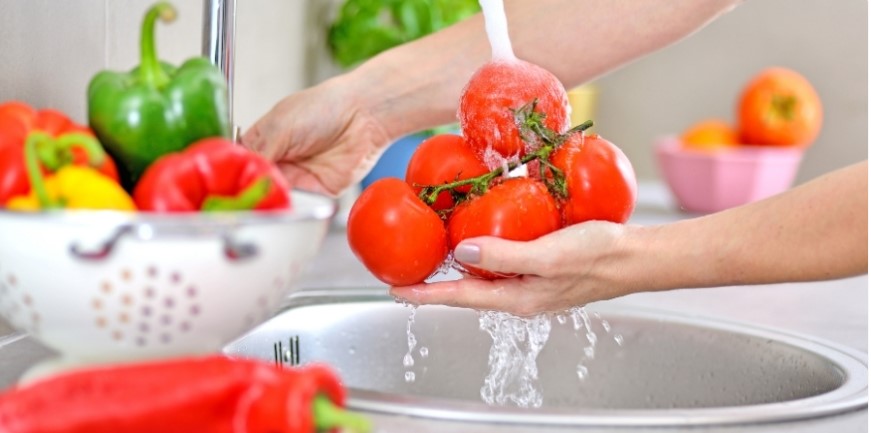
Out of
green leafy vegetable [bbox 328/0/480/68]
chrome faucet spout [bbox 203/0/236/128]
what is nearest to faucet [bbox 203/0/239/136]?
chrome faucet spout [bbox 203/0/236/128]

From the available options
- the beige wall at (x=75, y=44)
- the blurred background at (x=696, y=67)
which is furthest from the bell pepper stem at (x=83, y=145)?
the blurred background at (x=696, y=67)

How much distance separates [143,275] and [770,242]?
56 centimetres

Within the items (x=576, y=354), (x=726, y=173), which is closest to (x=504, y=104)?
(x=576, y=354)

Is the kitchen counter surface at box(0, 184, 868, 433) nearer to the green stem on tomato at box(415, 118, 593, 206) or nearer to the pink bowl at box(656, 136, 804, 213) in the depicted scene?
the green stem on tomato at box(415, 118, 593, 206)

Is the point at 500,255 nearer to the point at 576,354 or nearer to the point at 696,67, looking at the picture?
the point at 576,354

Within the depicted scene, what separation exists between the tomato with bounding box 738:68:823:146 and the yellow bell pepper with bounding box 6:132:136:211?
5.65ft

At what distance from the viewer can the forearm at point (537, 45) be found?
137cm

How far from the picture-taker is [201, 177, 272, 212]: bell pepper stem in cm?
66

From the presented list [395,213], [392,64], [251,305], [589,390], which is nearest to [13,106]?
[251,305]

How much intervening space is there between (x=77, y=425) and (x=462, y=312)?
2.82ft

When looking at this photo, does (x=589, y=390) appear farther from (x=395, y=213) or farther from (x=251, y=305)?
(x=251, y=305)

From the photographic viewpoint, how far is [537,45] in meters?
1.38

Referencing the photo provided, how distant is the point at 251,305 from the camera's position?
0.69 metres

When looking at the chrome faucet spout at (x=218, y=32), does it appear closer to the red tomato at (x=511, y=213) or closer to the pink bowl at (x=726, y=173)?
the red tomato at (x=511, y=213)
